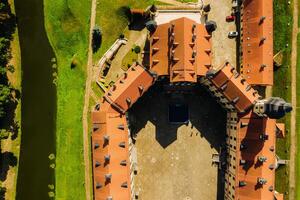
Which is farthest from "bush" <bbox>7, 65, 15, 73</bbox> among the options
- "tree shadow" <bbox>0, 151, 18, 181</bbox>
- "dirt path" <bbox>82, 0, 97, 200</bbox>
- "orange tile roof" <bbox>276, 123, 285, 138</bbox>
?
"orange tile roof" <bbox>276, 123, 285, 138</bbox>

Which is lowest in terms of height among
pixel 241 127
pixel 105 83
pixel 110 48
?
pixel 241 127

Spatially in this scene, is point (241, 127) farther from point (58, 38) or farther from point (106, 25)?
point (58, 38)

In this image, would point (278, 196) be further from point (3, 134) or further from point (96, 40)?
point (3, 134)

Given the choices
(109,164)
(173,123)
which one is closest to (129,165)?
(109,164)

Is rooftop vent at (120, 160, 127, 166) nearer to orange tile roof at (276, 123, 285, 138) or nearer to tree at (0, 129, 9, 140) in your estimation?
tree at (0, 129, 9, 140)

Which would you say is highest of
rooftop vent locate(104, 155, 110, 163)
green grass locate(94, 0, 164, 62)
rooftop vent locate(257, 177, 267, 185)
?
green grass locate(94, 0, 164, 62)

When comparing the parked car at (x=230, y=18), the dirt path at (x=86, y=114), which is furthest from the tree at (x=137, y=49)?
the parked car at (x=230, y=18)
